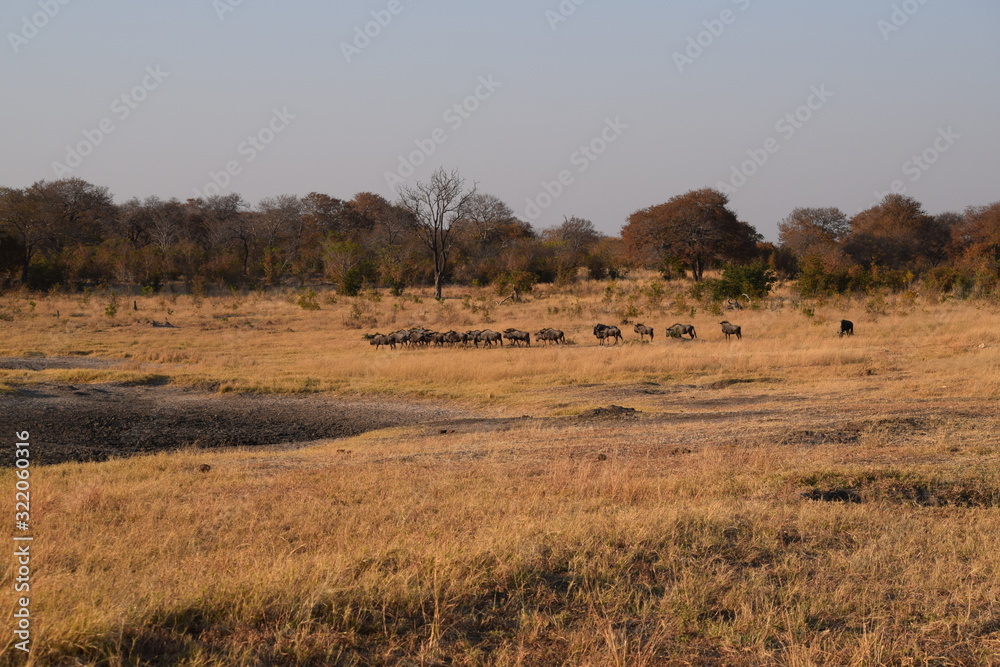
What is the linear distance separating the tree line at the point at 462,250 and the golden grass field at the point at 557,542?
1115 inches

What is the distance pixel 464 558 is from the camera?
4992 mm

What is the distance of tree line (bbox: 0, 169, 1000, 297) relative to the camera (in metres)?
45.6

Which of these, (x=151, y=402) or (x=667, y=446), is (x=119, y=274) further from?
(x=667, y=446)

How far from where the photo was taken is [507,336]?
27047 millimetres

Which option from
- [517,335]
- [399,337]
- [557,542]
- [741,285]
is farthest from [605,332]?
[557,542]

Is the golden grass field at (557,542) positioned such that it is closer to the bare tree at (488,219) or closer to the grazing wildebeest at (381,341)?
the grazing wildebeest at (381,341)

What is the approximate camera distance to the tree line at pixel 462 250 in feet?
150

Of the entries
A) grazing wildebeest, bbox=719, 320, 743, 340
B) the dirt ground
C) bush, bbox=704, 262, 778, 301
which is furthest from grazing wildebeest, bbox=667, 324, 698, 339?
the dirt ground

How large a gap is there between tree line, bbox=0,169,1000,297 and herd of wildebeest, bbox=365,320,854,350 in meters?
11.7

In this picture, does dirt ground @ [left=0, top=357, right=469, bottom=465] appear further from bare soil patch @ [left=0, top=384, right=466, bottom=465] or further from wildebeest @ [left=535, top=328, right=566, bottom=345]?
wildebeest @ [left=535, top=328, right=566, bottom=345]

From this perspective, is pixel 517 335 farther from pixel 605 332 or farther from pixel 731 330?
pixel 731 330

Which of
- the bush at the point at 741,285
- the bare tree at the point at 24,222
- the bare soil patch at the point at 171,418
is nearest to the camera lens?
the bare soil patch at the point at 171,418

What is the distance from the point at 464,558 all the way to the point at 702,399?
12851 mm

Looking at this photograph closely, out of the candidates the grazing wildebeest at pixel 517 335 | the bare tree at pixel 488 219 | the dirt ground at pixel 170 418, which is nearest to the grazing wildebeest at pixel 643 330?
the grazing wildebeest at pixel 517 335
